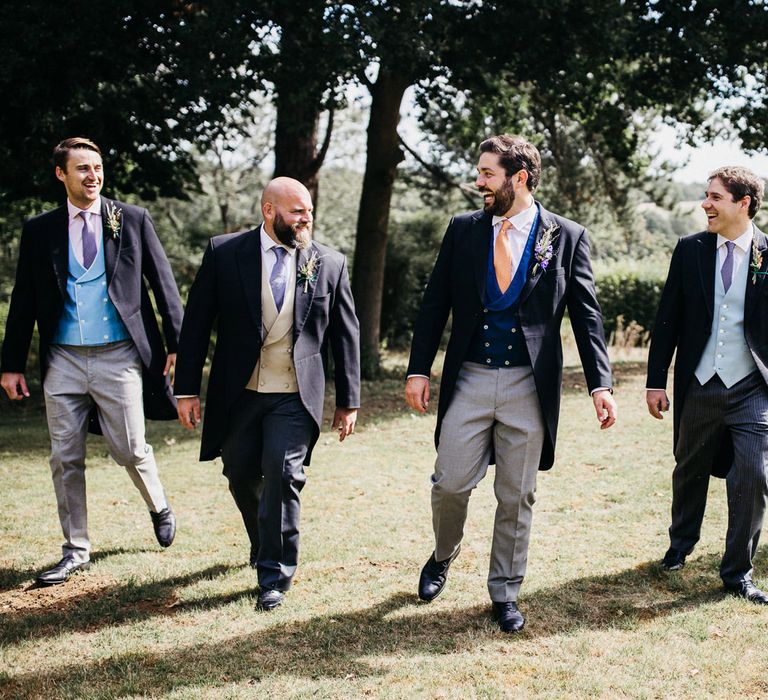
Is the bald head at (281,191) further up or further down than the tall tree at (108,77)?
further down

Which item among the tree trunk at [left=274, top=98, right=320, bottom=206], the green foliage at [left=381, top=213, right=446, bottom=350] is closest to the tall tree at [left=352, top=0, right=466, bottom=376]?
the tree trunk at [left=274, top=98, right=320, bottom=206]

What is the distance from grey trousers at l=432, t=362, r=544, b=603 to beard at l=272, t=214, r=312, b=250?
3.82 feet

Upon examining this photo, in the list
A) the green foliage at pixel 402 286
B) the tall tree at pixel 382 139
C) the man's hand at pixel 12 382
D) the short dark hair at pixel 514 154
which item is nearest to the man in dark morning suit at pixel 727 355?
the short dark hair at pixel 514 154

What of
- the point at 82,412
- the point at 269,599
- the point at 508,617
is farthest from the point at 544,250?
the point at 82,412

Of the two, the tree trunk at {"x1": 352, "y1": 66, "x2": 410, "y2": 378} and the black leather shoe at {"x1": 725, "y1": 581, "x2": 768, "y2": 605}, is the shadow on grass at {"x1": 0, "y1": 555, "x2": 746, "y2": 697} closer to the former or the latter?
the black leather shoe at {"x1": 725, "y1": 581, "x2": 768, "y2": 605}

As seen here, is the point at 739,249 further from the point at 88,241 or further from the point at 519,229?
the point at 88,241

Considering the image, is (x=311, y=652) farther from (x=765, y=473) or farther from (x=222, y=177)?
(x=222, y=177)

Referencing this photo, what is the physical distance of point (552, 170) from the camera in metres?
26.0

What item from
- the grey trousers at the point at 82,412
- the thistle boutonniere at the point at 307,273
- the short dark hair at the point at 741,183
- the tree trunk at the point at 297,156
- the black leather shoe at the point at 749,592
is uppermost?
the tree trunk at the point at 297,156

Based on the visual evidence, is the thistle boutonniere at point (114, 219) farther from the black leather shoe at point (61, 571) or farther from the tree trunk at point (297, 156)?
the tree trunk at point (297, 156)

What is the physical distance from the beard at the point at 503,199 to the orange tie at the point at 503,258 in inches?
3.8

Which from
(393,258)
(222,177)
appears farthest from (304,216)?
(222,177)

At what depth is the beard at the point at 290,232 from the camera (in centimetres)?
499

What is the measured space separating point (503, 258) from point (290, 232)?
3.89 ft
